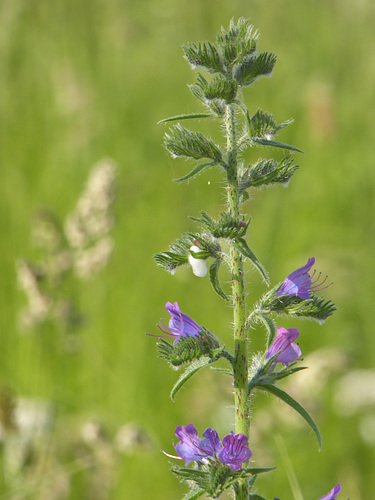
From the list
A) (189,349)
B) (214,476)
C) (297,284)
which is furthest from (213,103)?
(214,476)

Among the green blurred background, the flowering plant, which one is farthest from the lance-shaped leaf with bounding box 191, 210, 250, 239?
the green blurred background

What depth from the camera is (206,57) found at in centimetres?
143

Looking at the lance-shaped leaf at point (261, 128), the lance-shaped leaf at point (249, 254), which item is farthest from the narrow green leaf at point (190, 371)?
the lance-shaped leaf at point (261, 128)

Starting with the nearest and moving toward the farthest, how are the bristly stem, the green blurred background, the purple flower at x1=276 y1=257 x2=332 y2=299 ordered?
the bristly stem < the purple flower at x1=276 y1=257 x2=332 y2=299 < the green blurred background

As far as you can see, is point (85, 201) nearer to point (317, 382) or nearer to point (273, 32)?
point (317, 382)

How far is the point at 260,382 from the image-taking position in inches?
55.3

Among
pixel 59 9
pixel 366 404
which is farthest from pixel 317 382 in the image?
pixel 59 9

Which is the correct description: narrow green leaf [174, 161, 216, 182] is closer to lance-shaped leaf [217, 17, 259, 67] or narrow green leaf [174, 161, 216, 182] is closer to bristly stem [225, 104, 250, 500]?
bristly stem [225, 104, 250, 500]

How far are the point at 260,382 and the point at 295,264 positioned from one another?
7.91 feet

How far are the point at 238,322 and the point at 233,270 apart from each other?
0.37 feet

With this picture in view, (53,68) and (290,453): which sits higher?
(53,68)

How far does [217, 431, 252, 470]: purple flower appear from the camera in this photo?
4.22ft

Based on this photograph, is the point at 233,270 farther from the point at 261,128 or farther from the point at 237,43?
the point at 237,43

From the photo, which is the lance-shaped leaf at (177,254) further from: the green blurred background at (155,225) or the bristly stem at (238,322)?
the green blurred background at (155,225)
